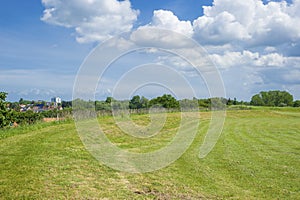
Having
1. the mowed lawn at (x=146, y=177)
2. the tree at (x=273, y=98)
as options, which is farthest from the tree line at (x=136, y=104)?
the mowed lawn at (x=146, y=177)

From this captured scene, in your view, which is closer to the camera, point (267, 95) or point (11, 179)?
point (11, 179)

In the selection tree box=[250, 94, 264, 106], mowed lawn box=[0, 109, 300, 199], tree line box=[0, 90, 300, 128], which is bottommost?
mowed lawn box=[0, 109, 300, 199]

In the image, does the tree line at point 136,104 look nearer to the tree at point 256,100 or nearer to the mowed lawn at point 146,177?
the tree at point 256,100

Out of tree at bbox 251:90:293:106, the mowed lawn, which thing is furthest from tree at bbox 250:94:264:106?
the mowed lawn

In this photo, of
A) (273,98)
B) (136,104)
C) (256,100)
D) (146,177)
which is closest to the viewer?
(146,177)

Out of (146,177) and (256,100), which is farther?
(256,100)

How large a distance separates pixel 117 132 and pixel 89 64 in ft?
40.2

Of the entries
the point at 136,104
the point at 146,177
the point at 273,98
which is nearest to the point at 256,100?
the point at 273,98

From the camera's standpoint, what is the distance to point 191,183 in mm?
8398

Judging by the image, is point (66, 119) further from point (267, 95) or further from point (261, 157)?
point (267, 95)


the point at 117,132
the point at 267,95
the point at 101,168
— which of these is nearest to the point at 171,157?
the point at 101,168

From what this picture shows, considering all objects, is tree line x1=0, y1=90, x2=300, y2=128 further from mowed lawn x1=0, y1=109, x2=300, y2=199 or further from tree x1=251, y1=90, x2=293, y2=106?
mowed lawn x1=0, y1=109, x2=300, y2=199

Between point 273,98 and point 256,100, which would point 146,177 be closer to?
point 273,98

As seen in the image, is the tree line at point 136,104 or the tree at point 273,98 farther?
the tree at point 273,98
